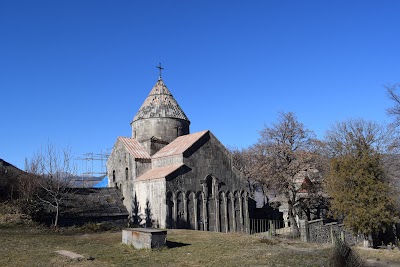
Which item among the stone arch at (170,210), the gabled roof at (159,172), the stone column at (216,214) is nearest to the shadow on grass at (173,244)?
the stone arch at (170,210)

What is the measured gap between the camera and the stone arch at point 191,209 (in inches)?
784

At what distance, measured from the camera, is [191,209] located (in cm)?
2025

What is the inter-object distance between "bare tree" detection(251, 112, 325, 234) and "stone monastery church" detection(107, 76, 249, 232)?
6.24 ft

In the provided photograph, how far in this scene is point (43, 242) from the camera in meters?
13.7

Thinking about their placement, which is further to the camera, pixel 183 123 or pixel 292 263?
pixel 183 123

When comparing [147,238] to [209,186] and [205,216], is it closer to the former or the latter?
[205,216]

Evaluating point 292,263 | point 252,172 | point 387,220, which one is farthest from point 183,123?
point 292,263

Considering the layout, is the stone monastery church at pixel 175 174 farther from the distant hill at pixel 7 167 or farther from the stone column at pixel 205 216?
the distant hill at pixel 7 167

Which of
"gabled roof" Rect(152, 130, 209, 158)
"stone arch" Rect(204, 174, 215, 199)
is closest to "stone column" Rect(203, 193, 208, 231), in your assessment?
"stone arch" Rect(204, 174, 215, 199)

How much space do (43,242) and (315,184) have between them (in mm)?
16456

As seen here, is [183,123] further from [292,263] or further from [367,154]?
[292,263]

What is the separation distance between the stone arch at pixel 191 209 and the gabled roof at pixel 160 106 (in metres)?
6.99

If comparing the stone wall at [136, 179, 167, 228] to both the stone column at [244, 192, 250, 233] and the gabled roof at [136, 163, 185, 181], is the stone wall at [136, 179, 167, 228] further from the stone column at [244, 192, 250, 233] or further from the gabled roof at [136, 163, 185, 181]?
the stone column at [244, 192, 250, 233]

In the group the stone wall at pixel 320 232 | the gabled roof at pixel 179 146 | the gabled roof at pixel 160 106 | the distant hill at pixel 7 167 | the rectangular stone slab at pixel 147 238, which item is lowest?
the stone wall at pixel 320 232
